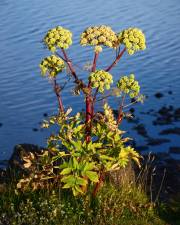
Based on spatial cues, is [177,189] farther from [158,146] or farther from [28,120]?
[28,120]

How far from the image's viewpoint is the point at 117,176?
11570 mm

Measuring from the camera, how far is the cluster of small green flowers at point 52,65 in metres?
9.38

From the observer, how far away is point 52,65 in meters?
9.48

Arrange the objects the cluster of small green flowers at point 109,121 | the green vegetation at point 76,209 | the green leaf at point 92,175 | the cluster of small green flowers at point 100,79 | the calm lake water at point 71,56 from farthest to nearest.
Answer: the calm lake water at point 71,56, the cluster of small green flowers at point 109,121, the green vegetation at point 76,209, the green leaf at point 92,175, the cluster of small green flowers at point 100,79

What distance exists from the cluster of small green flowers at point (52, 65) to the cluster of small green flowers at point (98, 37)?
0.80m

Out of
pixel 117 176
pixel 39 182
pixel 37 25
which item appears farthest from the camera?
pixel 37 25

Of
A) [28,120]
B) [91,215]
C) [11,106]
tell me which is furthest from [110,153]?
[11,106]

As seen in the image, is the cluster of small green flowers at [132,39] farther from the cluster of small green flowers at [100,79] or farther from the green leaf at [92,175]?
the green leaf at [92,175]

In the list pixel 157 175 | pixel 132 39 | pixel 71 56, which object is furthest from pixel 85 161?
pixel 71 56

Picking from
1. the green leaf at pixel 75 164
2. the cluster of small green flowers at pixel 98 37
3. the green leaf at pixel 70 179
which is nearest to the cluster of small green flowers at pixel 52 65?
the cluster of small green flowers at pixel 98 37

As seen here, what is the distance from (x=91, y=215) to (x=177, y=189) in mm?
5241

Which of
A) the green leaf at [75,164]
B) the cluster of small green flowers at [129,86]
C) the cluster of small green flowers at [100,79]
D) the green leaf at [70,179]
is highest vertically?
the cluster of small green flowers at [100,79]

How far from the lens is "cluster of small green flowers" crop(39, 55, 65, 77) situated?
9383mm

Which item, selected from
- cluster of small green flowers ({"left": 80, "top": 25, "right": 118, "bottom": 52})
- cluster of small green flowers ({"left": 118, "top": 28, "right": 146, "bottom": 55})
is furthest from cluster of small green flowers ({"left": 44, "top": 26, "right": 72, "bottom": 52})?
cluster of small green flowers ({"left": 118, "top": 28, "right": 146, "bottom": 55})
